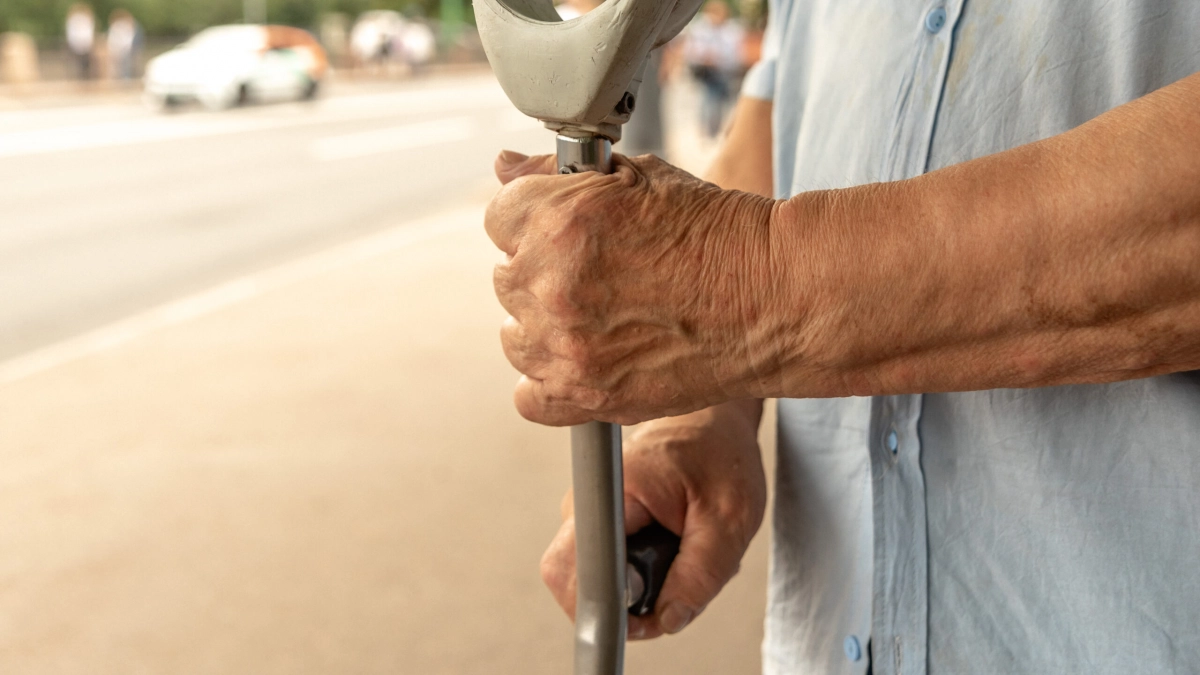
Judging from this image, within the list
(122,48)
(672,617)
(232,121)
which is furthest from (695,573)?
(122,48)

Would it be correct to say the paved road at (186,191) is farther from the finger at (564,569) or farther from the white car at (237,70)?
the finger at (564,569)

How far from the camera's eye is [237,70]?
1708 centimetres

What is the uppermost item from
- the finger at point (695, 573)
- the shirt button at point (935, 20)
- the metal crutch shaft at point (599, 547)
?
the shirt button at point (935, 20)

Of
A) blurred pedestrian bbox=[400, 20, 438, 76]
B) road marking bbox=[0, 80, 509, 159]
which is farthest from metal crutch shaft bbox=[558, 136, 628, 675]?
blurred pedestrian bbox=[400, 20, 438, 76]

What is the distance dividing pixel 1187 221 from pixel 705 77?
11501 mm

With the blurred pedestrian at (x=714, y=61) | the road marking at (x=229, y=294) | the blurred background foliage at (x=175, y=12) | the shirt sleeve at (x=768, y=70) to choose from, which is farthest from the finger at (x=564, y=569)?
the blurred background foliage at (x=175, y=12)

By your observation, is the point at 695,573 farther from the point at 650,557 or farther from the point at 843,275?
the point at 843,275

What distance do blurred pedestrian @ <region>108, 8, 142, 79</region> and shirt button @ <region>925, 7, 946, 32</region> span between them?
22220mm

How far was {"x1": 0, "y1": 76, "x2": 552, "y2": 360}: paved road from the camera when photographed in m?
Result: 6.03

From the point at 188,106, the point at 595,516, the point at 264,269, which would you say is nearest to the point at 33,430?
the point at 264,269

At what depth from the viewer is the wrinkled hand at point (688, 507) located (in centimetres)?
104

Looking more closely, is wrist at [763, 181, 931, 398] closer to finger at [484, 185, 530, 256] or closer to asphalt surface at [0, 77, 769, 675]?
finger at [484, 185, 530, 256]

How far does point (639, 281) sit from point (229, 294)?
5.15m

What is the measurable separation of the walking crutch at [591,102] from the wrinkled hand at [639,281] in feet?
0.13
